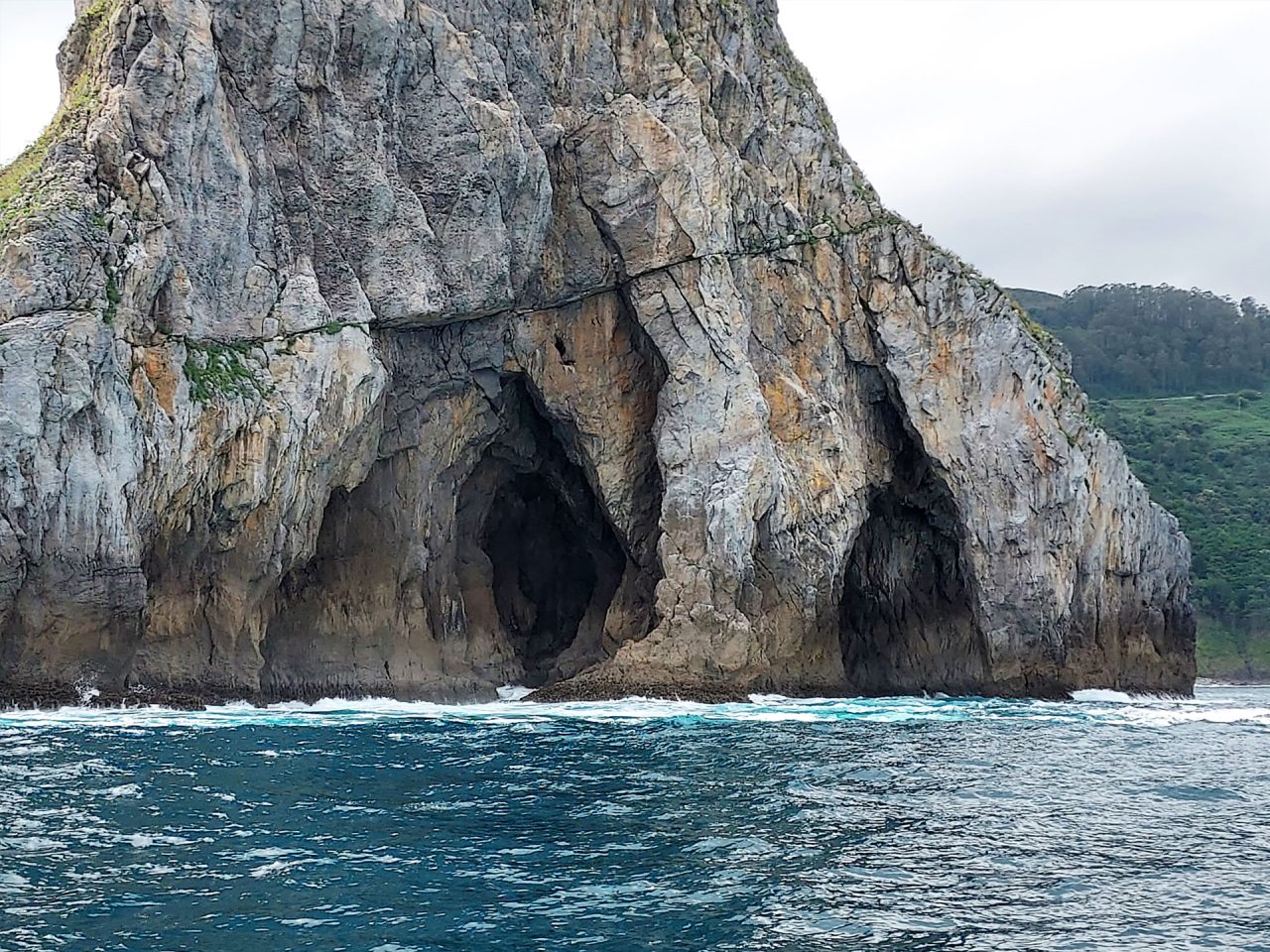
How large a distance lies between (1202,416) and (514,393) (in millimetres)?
85771

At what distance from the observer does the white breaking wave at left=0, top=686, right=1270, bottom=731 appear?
25.6 meters

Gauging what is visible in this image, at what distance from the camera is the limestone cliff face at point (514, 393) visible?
29.0 meters

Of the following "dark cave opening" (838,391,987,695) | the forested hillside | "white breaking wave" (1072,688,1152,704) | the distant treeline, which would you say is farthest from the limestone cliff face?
the distant treeline

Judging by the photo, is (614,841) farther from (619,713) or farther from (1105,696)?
(1105,696)

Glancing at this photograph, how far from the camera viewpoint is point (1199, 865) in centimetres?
1355

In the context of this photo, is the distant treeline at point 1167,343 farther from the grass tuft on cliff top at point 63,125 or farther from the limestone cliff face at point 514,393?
the grass tuft on cliff top at point 63,125

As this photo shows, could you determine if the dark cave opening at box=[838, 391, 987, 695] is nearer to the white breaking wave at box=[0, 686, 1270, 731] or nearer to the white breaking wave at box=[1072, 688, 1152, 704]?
the white breaking wave at box=[1072, 688, 1152, 704]

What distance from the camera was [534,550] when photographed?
4703 centimetres

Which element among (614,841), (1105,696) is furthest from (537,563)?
(614,841)

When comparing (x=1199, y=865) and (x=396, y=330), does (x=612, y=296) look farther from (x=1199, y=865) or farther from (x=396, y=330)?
(x=1199, y=865)

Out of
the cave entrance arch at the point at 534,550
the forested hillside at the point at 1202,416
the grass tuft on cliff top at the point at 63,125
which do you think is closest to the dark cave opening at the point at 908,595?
the cave entrance arch at the point at 534,550

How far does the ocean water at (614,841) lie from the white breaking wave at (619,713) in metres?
0.66

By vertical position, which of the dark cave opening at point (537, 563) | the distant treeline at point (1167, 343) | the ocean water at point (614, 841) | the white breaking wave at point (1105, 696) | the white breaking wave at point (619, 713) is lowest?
the white breaking wave at point (1105, 696)

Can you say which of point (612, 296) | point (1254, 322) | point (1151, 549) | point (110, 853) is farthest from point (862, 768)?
point (1254, 322)
